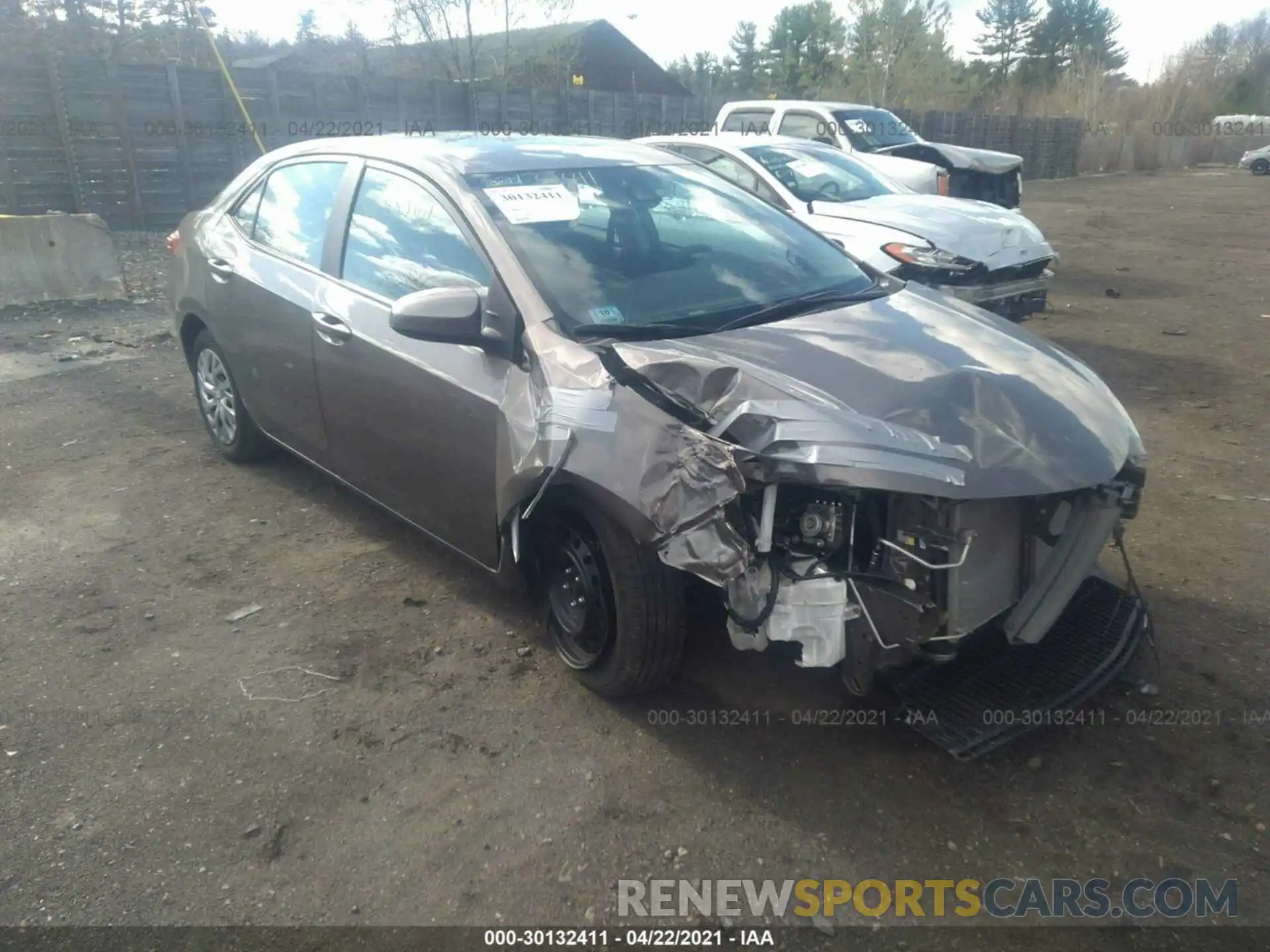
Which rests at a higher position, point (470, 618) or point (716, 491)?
point (716, 491)

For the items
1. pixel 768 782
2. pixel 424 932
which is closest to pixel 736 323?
pixel 768 782

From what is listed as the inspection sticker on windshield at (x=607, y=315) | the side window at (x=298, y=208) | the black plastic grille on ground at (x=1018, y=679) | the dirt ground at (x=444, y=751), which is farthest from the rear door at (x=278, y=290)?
the black plastic grille on ground at (x=1018, y=679)

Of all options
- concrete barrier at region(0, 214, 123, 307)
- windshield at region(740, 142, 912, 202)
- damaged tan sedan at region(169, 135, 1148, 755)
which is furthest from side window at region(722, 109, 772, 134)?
damaged tan sedan at region(169, 135, 1148, 755)

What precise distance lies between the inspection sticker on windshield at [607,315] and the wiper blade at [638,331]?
0.03 metres

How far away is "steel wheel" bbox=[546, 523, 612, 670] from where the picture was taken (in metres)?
3.12

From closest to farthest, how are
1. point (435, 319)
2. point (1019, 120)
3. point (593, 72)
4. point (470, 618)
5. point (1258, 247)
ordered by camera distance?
point (435, 319) → point (470, 618) → point (1258, 247) → point (1019, 120) → point (593, 72)

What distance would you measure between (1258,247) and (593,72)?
29557 mm

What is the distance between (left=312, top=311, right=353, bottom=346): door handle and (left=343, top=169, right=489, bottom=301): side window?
0.57 feet

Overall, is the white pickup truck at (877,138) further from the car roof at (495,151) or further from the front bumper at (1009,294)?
the car roof at (495,151)

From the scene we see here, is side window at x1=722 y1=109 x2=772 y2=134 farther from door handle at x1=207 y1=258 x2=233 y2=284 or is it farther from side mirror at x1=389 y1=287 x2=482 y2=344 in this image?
side mirror at x1=389 y1=287 x2=482 y2=344

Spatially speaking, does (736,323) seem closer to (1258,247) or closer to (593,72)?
(1258,247)

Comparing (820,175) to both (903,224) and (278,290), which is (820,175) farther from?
(278,290)

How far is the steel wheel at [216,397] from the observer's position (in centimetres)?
513

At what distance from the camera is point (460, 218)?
3.50 metres
